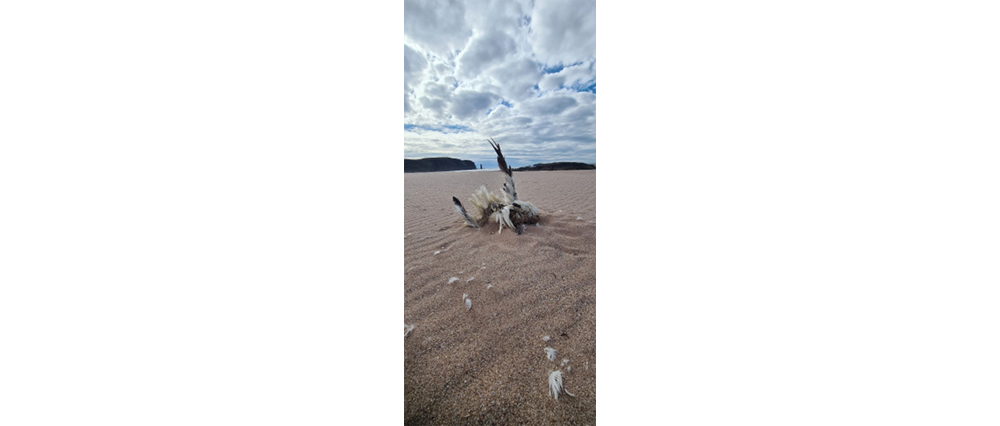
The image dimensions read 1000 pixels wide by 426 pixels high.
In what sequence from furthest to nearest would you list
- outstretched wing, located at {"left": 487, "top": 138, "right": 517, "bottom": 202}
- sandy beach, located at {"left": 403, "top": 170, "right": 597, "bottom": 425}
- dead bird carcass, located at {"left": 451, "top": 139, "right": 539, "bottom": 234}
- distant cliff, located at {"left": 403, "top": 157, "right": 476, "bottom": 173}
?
dead bird carcass, located at {"left": 451, "top": 139, "right": 539, "bottom": 234}
outstretched wing, located at {"left": 487, "top": 138, "right": 517, "bottom": 202}
distant cliff, located at {"left": 403, "top": 157, "right": 476, "bottom": 173}
sandy beach, located at {"left": 403, "top": 170, "right": 597, "bottom": 425}

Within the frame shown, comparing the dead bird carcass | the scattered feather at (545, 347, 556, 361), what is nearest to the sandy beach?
the scattered feather at (545, 347, 556, 361)

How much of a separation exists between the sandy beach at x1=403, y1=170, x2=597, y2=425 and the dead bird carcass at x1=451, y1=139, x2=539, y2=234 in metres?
0.28

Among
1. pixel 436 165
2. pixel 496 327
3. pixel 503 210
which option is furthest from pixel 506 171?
pixel 496 327

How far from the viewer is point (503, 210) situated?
1691mm

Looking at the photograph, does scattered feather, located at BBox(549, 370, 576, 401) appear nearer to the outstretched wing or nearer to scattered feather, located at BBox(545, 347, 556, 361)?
scattered feather, located at BBox(545, 347, 556, 361)

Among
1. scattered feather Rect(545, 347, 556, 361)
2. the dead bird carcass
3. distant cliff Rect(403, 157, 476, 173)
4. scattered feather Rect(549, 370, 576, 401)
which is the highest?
distant cliff Rect(403, 157, 476, 173)

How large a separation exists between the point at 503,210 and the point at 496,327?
3.08ft

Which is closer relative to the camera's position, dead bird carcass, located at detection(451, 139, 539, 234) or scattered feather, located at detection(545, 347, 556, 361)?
scattered feather, located at detection(545, 347, 556, 361)

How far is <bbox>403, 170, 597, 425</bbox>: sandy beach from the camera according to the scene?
25.5 inches

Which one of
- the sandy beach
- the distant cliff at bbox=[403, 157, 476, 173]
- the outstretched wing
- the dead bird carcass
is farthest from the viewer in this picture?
the dead bird carcass

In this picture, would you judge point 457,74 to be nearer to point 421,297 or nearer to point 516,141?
point 516,141

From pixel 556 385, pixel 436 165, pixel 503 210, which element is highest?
pixel 436 165

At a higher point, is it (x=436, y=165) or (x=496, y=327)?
(x=436, y=165)

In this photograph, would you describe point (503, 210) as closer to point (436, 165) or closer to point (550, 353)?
point (436, 165)
